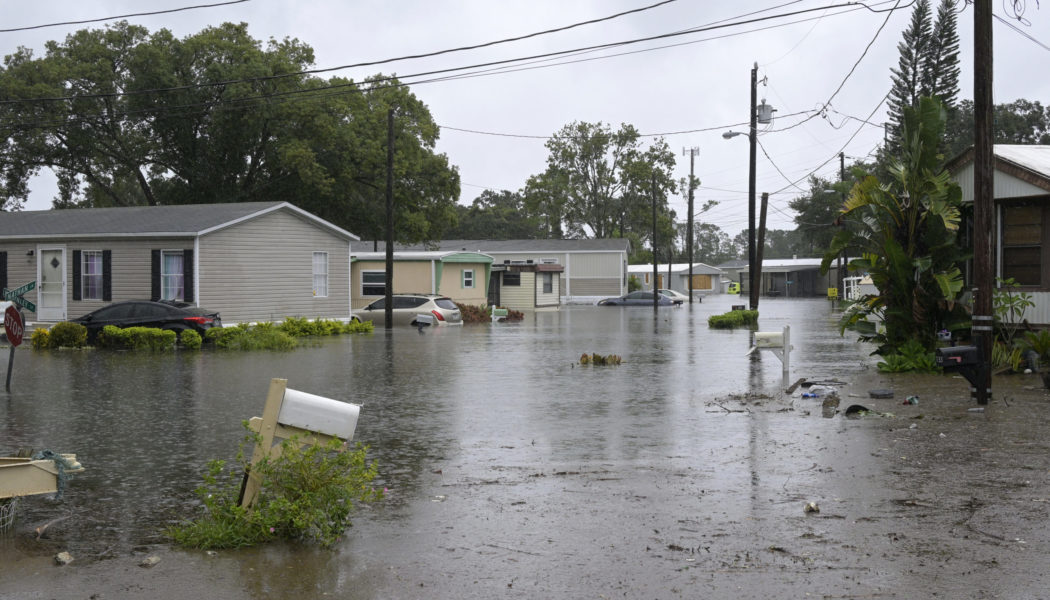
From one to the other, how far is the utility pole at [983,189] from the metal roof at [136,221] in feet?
72.3

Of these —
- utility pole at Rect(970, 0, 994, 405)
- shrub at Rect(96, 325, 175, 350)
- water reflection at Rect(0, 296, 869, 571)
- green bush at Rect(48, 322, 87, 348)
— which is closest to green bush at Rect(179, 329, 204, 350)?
shrub at Rect(96, 325, 175, 350)

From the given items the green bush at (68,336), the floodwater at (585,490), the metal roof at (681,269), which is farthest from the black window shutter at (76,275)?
the metal roof at (681,269)

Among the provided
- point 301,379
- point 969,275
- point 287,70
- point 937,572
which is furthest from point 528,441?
point 287,70

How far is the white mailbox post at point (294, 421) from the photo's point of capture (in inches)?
254

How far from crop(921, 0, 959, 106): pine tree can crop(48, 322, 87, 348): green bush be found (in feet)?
163

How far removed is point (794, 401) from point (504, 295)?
46.0 m

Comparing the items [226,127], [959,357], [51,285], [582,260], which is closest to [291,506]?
[959,357]

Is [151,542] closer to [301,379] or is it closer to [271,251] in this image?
[301,379]

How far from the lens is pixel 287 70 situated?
44.9 meters

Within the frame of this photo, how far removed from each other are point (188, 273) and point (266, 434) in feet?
80.0

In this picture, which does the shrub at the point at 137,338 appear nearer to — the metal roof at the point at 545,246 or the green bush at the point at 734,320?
the green bush at the point at 734,320

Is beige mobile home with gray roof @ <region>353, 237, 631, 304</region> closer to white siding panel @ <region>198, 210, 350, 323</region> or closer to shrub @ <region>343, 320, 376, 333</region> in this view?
white siding panel @ <region>198, 210, 350, 323</region>

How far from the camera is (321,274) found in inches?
1375

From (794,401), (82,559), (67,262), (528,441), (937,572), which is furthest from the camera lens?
(67,262)
